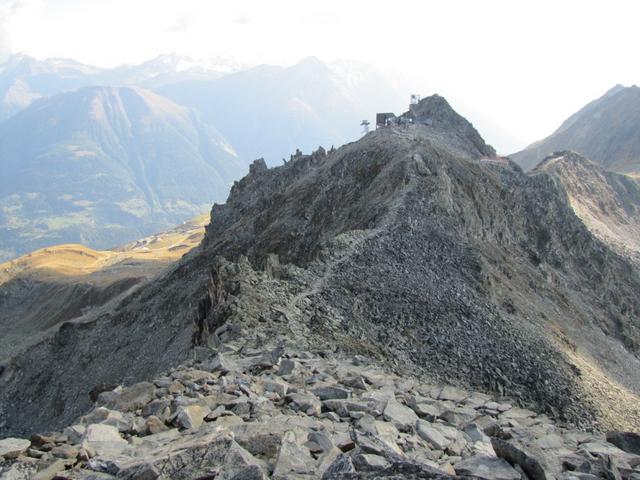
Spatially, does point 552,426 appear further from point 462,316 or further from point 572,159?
point 572,159

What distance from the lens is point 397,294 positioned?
35.7 m

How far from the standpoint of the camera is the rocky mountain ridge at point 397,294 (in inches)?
1248

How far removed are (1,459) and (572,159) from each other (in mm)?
153436

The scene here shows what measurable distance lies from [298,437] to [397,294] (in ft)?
73.9

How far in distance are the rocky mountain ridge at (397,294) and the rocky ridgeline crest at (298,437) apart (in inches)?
263

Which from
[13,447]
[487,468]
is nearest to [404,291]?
[487,468]

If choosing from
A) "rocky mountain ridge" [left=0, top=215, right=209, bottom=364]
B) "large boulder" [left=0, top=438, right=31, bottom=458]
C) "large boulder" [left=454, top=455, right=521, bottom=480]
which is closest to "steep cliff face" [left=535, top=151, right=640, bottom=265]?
"rocky mountain ridge" [left=0, top=215, right=209, bottom=364]

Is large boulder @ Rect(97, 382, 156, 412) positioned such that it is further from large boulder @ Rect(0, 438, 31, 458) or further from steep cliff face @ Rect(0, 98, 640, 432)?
steep cliff face @ Rect(0, 98, 640, 432)

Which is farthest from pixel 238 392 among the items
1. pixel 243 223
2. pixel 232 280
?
pixel 243 223

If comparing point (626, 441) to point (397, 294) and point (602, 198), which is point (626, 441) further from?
point (602, 198)

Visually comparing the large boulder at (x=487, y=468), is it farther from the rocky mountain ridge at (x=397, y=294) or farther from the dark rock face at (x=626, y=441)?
the rocky mountain ridge at (x=397, y=294)

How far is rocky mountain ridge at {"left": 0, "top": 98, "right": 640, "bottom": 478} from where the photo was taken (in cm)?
3169

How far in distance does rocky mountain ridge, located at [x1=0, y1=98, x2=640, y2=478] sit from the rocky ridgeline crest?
6687 millimetres

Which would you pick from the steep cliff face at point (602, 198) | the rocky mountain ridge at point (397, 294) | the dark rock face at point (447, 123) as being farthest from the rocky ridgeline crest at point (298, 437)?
the steep cliff face at point (602, 198)
